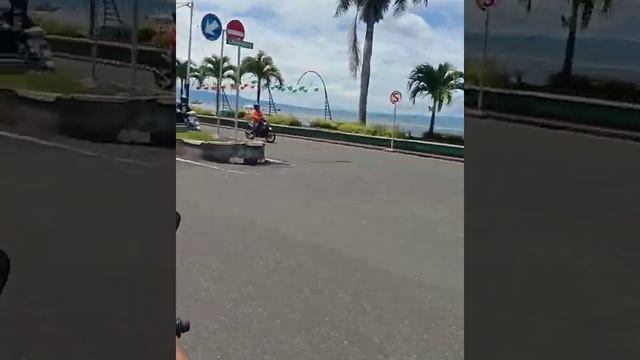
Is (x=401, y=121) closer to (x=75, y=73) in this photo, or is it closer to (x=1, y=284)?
(x=75, y=73)

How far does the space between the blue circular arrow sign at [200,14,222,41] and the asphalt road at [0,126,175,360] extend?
0.27 m

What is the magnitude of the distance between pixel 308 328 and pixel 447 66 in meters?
0.74

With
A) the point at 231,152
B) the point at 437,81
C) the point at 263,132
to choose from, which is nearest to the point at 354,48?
the point at 437,81

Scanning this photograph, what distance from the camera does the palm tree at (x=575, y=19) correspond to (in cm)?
173

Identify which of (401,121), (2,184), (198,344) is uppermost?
(401,121)

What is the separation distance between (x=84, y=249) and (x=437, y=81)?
0.91 meters

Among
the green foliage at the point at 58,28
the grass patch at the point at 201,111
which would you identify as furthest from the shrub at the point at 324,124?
the green foliage at the point at 58,28

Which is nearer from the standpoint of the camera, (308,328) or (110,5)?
(110,5)

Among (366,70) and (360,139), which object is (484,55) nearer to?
(366,70)

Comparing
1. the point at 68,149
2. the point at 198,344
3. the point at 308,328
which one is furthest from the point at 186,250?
the point at 68,149

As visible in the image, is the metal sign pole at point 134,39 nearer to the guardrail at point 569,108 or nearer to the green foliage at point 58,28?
the green foliage at point 58,28

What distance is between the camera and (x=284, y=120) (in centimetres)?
189

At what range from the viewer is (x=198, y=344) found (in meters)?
1.54

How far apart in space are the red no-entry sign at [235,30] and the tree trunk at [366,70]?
310 millimetres
